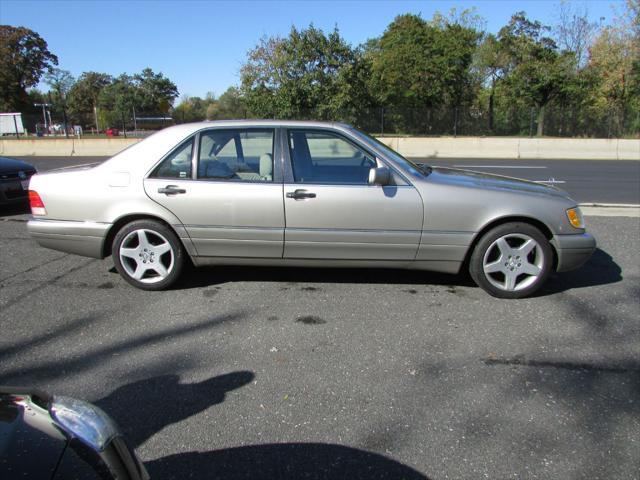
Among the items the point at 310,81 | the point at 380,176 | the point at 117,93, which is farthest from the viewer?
the point at 117,93

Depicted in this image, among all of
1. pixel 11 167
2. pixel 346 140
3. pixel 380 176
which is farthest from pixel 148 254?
pixel 11 167

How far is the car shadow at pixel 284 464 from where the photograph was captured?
86.7 inches

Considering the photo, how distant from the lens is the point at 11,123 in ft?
101

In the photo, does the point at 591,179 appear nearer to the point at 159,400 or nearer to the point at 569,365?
the point at 569,365

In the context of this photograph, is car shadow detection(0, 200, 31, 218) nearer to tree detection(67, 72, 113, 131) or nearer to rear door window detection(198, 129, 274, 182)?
rear door window detection(198, 129, 274, 182)

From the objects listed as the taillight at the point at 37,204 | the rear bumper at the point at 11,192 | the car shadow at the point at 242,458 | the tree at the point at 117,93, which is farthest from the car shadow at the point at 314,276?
the tree at the point at 117,93

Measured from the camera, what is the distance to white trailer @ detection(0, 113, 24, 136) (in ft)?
99.1

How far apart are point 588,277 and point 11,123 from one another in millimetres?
35018

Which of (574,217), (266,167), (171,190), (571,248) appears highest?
(266,167)

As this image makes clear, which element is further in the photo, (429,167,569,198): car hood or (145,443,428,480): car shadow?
(429,167,569,198): car hood

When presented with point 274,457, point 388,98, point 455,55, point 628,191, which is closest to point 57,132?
point 388,98

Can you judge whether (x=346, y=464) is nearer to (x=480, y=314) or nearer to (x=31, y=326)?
(x=480, y=314)

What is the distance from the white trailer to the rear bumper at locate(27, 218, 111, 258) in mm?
30899

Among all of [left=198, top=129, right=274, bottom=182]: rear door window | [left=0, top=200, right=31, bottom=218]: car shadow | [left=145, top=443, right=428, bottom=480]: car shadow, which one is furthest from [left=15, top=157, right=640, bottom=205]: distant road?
[left=145, top=443, right=428, bottom=480]: car shadow
